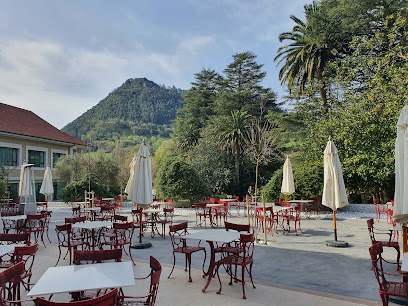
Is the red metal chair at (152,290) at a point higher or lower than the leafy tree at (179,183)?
lower

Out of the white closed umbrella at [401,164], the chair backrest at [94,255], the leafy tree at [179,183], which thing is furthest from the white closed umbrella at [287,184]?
the chair backrest at [94,255]

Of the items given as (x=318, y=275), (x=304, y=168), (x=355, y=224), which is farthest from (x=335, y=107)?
(x=318, y=275)

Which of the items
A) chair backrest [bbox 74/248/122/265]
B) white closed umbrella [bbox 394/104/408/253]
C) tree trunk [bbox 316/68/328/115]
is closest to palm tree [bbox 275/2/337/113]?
tree trunk [bbox 316/68/328/115]

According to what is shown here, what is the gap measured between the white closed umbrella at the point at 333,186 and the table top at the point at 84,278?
653cm

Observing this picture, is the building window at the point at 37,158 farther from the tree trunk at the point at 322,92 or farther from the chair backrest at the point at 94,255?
the chair backrest at the point at 94,255

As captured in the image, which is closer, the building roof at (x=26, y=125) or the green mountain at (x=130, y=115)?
the building roof at (x=26, y=125)

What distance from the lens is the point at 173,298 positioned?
4980 mm

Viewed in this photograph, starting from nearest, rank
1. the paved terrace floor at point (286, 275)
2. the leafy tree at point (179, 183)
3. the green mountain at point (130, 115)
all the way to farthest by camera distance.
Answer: the paved terrace floor at point (286, 275) < the leafy tree at point (179, 183) < the green mountain at point (130, 115)

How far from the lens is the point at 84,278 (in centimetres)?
350

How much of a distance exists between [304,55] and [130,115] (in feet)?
266

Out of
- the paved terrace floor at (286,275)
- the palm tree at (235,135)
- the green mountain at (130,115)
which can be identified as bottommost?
the paved terrace floor at (286,275)

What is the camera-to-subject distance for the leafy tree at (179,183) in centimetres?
1920

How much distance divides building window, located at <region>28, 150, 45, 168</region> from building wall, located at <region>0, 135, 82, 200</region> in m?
0.28

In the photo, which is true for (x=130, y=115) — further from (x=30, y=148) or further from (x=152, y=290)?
(x=152, y=290)
